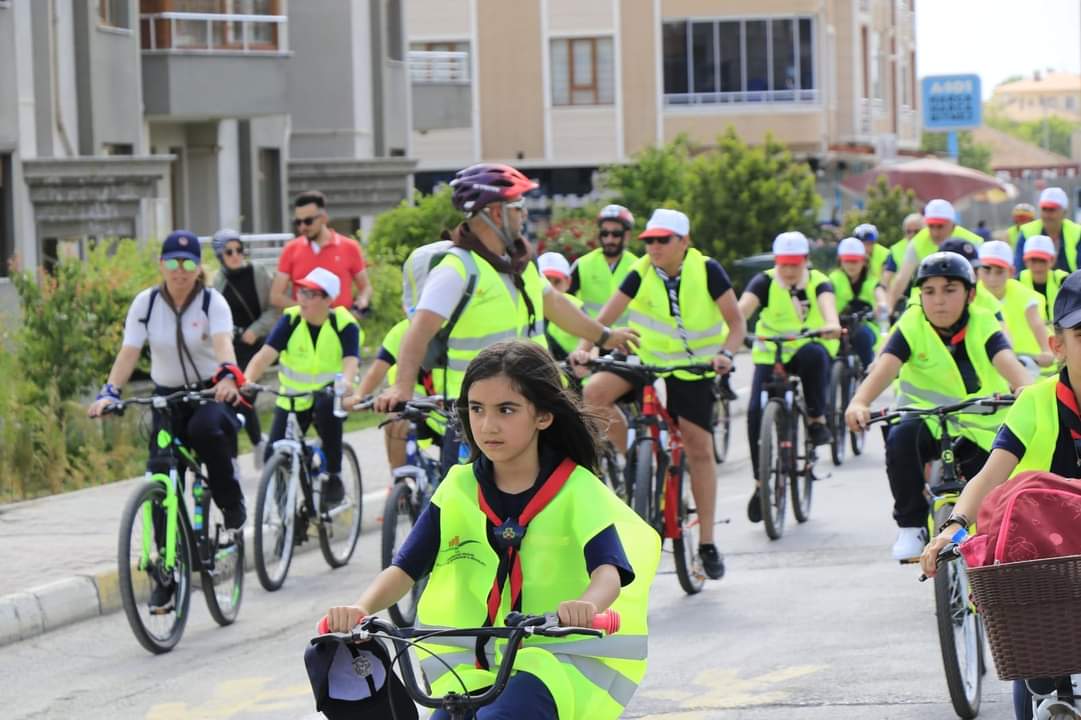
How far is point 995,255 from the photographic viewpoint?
13.5m

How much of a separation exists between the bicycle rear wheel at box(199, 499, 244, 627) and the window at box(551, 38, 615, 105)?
1678 inches

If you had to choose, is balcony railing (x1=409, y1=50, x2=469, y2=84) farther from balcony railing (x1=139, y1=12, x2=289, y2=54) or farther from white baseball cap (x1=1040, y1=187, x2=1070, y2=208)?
white baseball cap (x1=1040, y1=187, x2=1070, y2=208)

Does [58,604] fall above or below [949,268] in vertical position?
below

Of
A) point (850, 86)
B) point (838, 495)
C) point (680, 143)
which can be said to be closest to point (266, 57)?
point (680, 143)

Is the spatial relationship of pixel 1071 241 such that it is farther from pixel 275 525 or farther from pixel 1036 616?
pixel 1036 616

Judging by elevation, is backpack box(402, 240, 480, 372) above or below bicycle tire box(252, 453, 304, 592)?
above

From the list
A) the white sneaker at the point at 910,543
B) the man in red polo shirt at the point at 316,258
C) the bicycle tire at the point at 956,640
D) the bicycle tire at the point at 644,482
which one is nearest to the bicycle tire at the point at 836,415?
the man in red polo shirt at the point at 316,258

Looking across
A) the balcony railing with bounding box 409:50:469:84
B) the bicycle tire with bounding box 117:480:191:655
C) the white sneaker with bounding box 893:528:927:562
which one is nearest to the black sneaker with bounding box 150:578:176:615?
the bicycle tire with bounding box 117:480:191:655

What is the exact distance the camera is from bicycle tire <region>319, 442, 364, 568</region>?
469 inches

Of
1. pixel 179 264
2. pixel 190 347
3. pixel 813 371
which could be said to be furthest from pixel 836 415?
pixel 179 264

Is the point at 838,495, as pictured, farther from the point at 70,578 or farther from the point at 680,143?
the point at 680,143

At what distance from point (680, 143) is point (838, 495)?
2479 cm

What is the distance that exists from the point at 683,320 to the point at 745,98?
137ft

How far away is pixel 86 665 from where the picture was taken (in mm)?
9344
